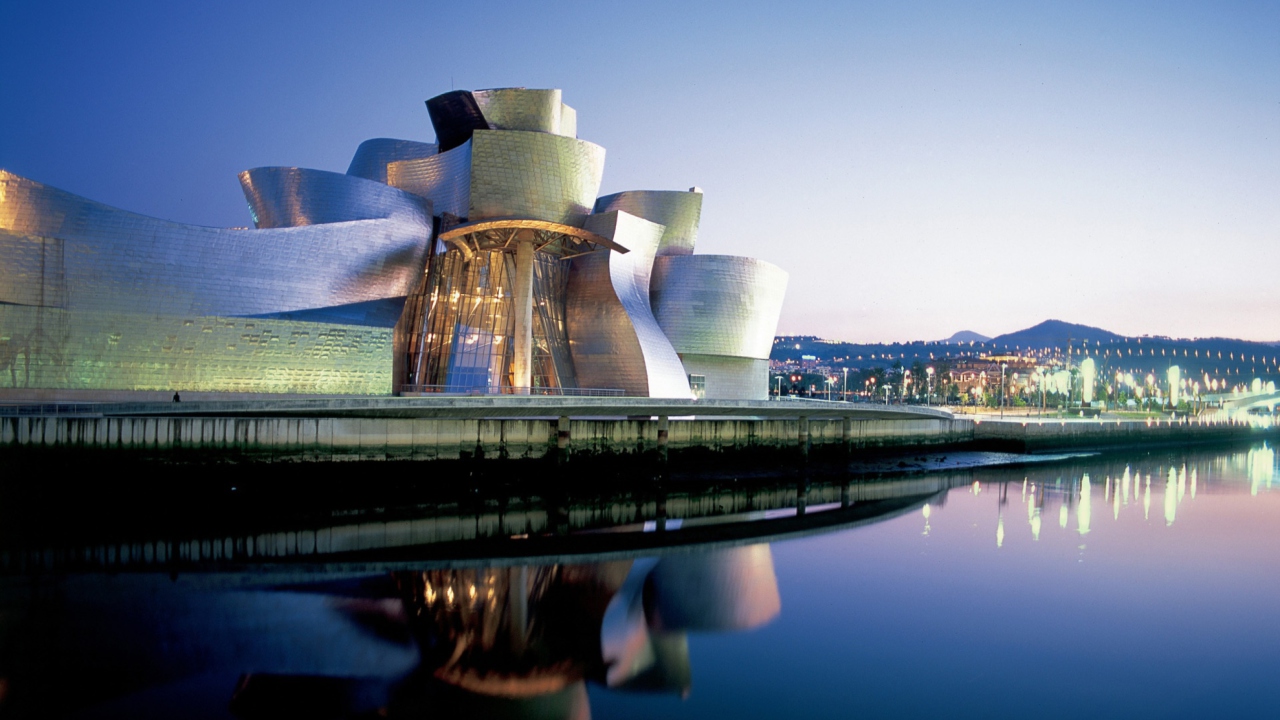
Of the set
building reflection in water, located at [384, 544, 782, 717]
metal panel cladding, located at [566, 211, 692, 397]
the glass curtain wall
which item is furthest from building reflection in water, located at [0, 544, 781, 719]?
metal panel cladding, located at [566, 211, 692, 397]

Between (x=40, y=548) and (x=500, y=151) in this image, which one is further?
(x=500, y=151)

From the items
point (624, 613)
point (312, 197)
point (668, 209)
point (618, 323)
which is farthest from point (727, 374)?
point (624, 613)

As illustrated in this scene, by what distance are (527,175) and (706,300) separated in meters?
10.8

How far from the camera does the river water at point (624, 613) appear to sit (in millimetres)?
8289

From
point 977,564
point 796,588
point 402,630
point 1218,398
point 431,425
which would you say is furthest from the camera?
point 1218,398

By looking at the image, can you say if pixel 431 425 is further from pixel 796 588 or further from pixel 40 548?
pixel 796 588

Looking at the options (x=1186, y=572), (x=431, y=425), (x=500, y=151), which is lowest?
(x=1186, y=572)

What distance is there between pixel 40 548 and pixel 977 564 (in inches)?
641

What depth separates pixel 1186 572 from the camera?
15.2 m

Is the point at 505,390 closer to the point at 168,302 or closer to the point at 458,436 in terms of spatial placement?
the point at 458,436

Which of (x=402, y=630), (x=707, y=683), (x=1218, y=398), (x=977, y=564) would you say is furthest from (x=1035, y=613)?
(x=1218, y=398)

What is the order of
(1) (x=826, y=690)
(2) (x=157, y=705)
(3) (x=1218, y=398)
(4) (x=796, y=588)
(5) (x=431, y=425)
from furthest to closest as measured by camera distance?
(3) (x=1218, y=398) → (5) (x=431, y=425) → (4) (x=796, y=588) → (1) (x=826, y=690) → (2) (x=157, y=705)

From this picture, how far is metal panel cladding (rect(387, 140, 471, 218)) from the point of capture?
29984mm

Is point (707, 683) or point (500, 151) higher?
point (500, 151)
